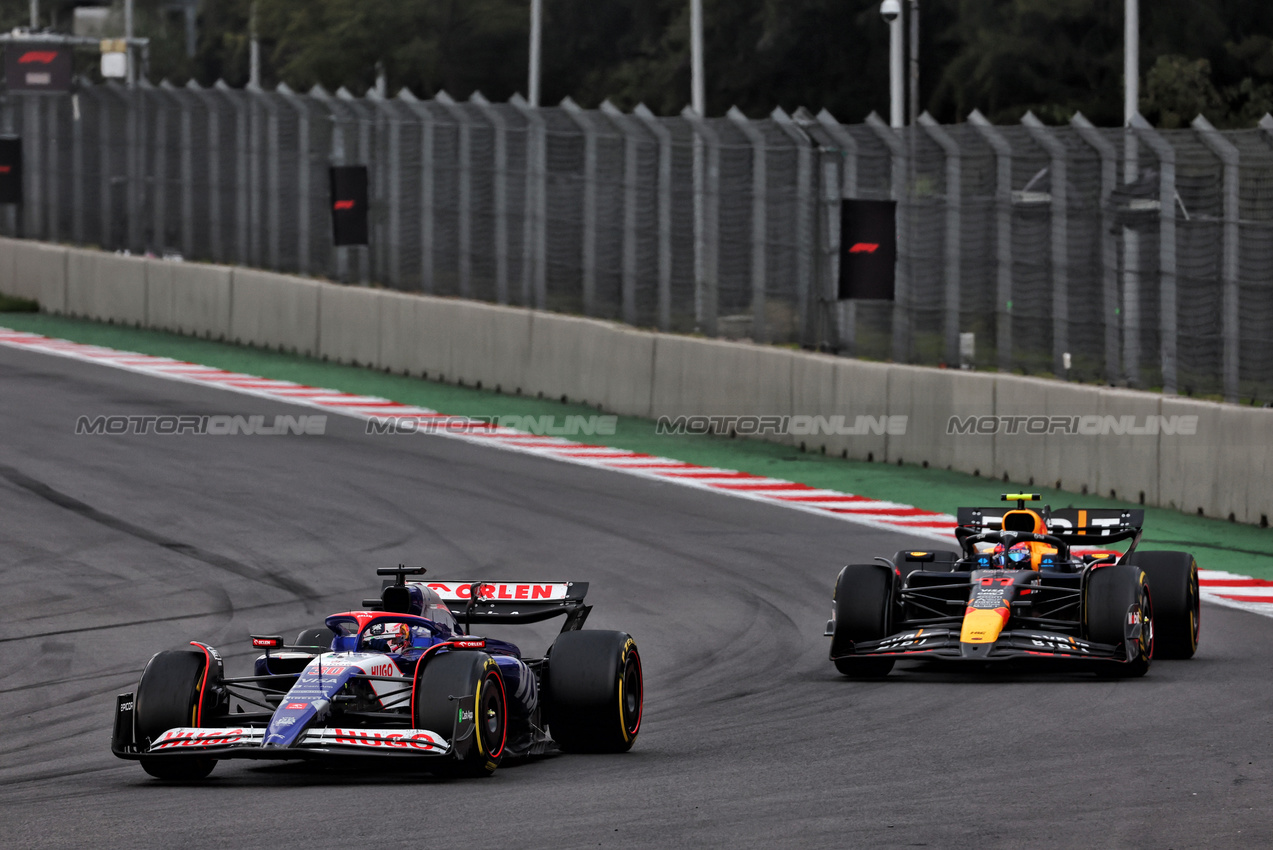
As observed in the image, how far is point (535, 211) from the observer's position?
26.1m

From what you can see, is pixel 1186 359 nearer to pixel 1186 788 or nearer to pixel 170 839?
pixel 1186 788

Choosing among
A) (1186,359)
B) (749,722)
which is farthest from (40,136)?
(749,722)

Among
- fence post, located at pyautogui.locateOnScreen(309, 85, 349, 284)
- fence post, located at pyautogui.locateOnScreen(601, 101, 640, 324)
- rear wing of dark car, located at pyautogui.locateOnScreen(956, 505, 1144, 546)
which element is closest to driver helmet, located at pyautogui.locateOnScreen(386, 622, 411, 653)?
rear wing of dark car, located at pyautogui.locateOnScreen(956, 505, 1144, 546)

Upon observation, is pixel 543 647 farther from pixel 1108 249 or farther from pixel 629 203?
pixel 629 203

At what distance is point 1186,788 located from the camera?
8.80 metres

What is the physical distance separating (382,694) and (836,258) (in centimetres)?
1371

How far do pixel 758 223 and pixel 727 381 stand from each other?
1712 millimetres

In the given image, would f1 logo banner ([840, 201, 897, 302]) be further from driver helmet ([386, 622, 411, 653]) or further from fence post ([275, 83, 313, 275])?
driver helmet ([386, 622, 411, 653])

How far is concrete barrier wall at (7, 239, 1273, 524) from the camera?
60.3 feet

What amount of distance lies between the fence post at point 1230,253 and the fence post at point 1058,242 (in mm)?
1821

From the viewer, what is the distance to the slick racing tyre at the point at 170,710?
9.23 m

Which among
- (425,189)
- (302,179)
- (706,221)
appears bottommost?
(706,221)

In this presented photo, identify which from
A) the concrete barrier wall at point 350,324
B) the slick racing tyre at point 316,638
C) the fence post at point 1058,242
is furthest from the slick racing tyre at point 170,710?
the concrete barrier wall at point 350,324

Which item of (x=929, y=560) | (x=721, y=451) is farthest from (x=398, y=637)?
(x=721, y=451)
